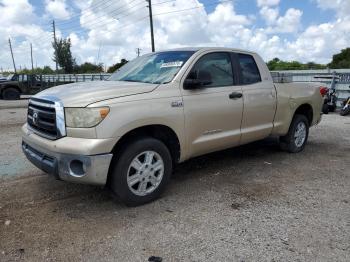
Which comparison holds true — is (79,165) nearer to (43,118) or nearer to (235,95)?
(43,118)

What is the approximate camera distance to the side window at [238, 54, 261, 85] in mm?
5414

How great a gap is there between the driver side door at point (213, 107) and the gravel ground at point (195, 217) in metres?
0.59

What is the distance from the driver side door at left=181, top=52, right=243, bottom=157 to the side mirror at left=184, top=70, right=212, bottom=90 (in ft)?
0.04

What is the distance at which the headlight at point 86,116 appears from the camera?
3674 mm

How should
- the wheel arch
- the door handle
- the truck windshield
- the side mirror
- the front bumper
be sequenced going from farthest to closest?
the door handle
the truck windshield
the side mirror
the wheel arch
the front bumper

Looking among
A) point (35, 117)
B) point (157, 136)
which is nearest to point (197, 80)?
point (157, 136)

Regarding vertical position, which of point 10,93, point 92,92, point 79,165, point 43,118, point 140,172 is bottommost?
point 140,172

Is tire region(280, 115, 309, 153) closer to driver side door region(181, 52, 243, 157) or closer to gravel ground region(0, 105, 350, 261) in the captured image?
gravel ground region(0, 105, 350, 261)

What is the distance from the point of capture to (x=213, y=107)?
4.75m

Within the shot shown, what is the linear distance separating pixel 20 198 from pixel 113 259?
188cm

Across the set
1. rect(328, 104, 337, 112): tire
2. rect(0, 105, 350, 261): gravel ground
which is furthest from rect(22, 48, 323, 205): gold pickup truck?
rect(328, 104, 337, 112): tire

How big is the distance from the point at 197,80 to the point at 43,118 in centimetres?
183

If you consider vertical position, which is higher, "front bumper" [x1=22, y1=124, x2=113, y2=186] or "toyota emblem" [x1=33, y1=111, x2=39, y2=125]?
"toyota emblem" [x1=33, y1=111, x2=39, y2=125]

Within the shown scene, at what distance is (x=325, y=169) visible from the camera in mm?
5676
